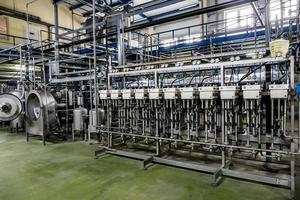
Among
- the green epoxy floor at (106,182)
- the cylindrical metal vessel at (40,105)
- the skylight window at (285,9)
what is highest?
the skylight window at (285,9)

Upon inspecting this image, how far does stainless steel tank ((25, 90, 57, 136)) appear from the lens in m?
4.93

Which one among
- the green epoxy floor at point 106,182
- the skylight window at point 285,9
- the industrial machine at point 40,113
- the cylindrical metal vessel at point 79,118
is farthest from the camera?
the cylindrical metal vessel at point 79,118

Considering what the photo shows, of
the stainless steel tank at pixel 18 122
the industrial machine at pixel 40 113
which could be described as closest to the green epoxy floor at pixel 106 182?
the industrial machine at pixel 40 113

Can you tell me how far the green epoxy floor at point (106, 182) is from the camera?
2.35 meters

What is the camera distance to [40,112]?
495 centimetres

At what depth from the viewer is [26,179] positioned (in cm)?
288

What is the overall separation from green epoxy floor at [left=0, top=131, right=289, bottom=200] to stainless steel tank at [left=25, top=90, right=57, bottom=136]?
1226 millimetres

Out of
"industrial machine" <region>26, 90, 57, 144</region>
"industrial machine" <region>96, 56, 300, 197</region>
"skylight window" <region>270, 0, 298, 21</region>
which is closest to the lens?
"industrial machine" <region>96, 56, 300, 197</region>

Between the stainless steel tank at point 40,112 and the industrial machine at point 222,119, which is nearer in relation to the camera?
the industrial machine at point 222,119

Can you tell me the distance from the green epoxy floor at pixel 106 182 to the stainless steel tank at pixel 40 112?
1.23 m

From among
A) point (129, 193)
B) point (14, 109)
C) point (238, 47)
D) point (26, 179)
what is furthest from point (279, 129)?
point (14, 109)

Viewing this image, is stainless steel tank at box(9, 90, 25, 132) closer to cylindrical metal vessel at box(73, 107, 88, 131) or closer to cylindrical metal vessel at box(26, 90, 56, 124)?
cylindrical metal vessel at box(26, 90, 56, 124)

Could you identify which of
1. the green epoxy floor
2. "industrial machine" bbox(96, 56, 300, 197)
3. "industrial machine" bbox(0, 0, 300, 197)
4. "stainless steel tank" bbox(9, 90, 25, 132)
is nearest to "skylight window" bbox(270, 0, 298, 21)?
"industrial machine" bbox(0, 0, 300, 197)

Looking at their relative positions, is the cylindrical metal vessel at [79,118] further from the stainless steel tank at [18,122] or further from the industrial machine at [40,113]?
the stainless steel tank at [18,122]
